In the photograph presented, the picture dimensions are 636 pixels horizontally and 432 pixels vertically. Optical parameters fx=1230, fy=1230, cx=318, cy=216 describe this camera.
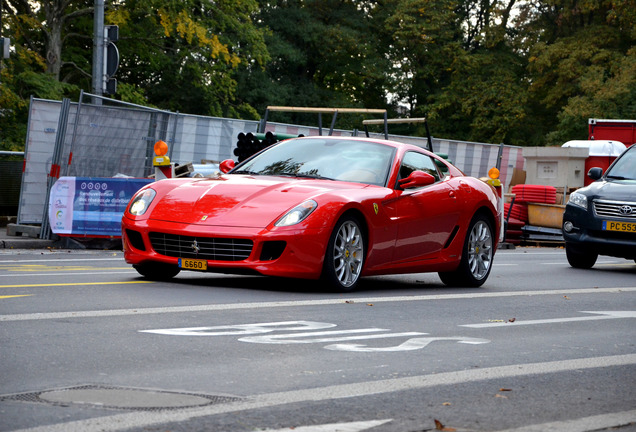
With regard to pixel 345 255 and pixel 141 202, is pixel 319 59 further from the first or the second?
pixel 345 255

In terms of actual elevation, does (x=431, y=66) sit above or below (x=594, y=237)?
above

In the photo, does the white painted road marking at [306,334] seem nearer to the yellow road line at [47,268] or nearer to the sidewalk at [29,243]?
the yellow road line at [47,268]

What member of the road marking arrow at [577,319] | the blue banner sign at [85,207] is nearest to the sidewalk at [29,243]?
the blue banner sign at [85,207]

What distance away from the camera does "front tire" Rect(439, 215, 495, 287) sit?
12414 millimetres

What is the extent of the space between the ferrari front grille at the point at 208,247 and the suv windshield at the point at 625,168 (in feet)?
28.0

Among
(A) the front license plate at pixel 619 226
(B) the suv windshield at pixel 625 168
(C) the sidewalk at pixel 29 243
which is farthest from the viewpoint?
(C) the sidewalk at pixel 29 243

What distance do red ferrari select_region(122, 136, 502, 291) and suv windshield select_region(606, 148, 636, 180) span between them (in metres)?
5.21

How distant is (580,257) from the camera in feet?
55.9

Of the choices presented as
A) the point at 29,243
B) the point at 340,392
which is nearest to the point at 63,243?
the point at 29,243

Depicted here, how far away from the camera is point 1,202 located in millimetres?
22531

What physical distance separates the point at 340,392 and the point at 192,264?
478 centimetres

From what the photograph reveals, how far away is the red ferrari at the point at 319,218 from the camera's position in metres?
10.1

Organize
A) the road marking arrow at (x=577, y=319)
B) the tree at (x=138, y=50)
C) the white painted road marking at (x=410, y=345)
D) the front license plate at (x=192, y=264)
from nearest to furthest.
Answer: the white painted road marking at (x=410, y=345), the road marking arrow at (x=577, y=319), the front license plate at (x=192, y=264), the tree at (x=138, y=50)

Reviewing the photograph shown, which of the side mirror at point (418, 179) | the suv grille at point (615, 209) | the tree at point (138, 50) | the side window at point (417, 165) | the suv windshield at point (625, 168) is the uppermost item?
the tree at point (138, 50)
